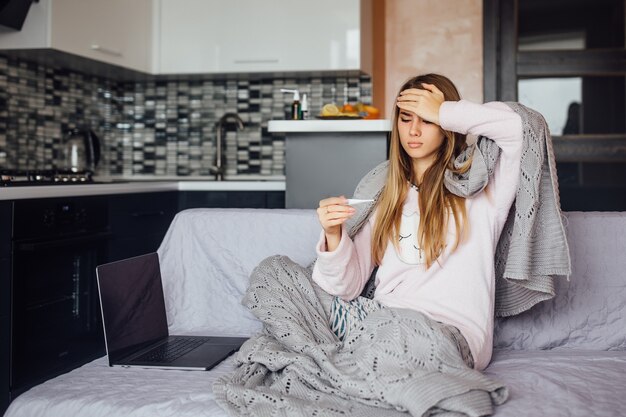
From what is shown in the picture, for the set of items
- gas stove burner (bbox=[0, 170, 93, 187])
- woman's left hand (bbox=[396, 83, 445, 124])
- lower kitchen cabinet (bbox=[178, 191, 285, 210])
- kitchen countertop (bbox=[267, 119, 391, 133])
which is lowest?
lower kitchen cabinet (bbox=[178, 191, 285, 210])

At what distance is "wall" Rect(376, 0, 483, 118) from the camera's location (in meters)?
4.38

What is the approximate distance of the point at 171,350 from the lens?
189cm

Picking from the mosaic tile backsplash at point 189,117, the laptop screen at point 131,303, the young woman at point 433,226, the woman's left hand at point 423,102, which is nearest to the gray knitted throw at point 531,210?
the young woman at point 433,226

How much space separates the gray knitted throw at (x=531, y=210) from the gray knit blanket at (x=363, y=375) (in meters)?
0.30

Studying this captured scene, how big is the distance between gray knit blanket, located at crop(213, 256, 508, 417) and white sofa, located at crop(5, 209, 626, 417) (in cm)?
8

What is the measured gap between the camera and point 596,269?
199cm

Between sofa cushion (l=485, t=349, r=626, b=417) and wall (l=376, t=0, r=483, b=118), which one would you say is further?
wall (l=376, t=0, r=483, b=118)

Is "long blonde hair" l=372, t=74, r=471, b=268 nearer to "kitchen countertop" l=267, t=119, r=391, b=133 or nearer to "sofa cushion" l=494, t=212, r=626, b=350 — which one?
"sofa cushion" l=494, t=212, r=626, b=350

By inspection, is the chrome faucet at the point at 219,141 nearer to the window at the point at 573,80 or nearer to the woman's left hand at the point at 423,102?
the window at the point at 573,80

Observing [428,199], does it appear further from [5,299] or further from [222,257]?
[5,299]

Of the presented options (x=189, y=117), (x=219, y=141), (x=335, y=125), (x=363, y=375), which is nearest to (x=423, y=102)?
(x=363, y=375)

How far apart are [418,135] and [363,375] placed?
0.69m

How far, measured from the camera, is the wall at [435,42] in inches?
173

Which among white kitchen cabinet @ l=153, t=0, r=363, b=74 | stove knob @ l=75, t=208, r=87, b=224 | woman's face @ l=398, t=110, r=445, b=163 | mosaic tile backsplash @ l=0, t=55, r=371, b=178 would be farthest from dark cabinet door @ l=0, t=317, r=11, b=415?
white kitchen cabinet @ l=153, t=0, r=363, b=74
